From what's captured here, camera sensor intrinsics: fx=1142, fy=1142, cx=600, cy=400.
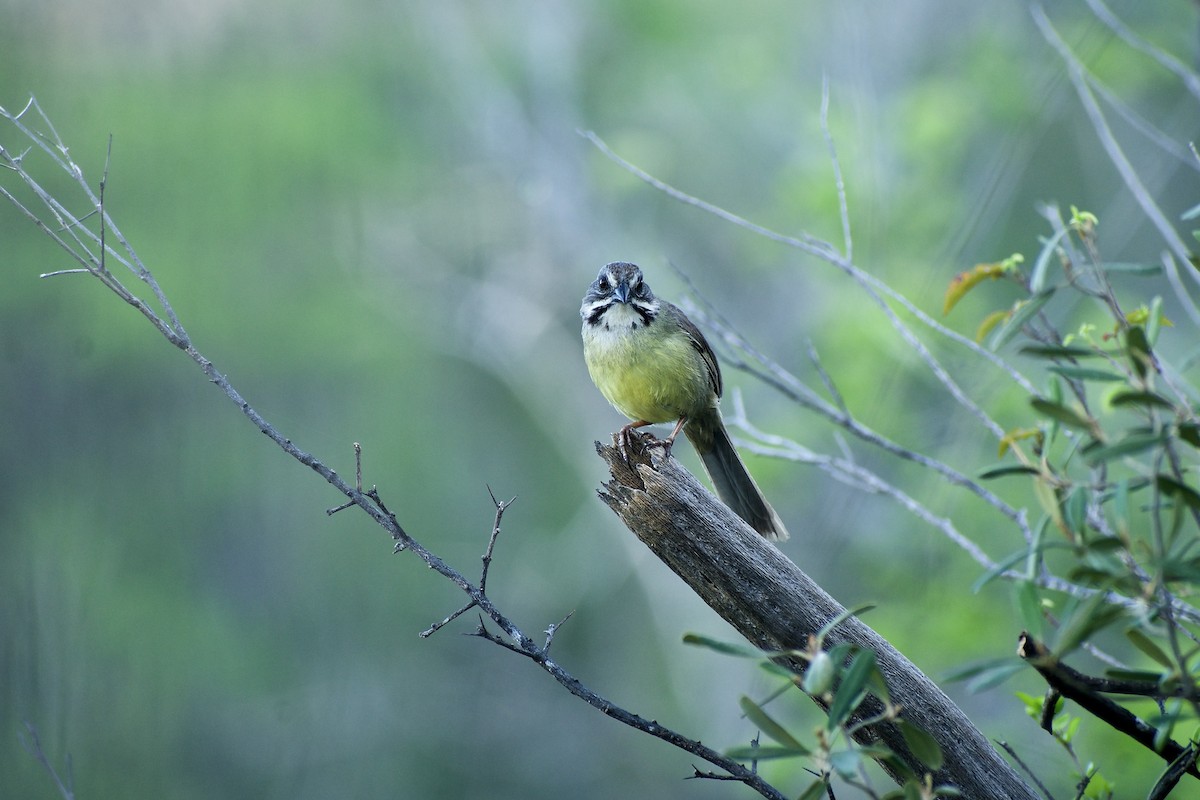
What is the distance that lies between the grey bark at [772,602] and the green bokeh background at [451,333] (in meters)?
5.72

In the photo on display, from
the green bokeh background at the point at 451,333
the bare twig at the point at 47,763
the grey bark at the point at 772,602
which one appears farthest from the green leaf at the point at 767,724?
the green bokeh background at the point at 451,333

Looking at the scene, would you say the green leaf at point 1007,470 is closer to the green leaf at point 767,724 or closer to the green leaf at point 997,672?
the green leaf at point 997,672

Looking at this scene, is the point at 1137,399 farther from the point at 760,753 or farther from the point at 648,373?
the point at 648,373

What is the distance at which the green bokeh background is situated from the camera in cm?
944

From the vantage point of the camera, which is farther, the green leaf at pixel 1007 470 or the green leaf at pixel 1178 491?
the green leaf at pixel 1007 470

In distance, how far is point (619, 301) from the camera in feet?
15.4

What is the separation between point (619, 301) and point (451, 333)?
28.2ft

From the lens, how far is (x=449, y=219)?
42.6 feet

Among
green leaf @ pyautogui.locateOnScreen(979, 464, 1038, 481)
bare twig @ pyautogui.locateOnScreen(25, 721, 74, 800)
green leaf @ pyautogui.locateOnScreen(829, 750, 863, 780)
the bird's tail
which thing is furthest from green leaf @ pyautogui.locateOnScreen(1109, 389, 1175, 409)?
the bird's tail

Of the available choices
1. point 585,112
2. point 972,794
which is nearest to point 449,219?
point 585,112

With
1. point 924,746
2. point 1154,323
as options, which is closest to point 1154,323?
point 1154,323

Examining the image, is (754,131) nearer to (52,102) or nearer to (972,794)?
→ (52,102)

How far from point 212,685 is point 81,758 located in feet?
8.98

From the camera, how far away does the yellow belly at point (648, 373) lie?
446 centimetres
